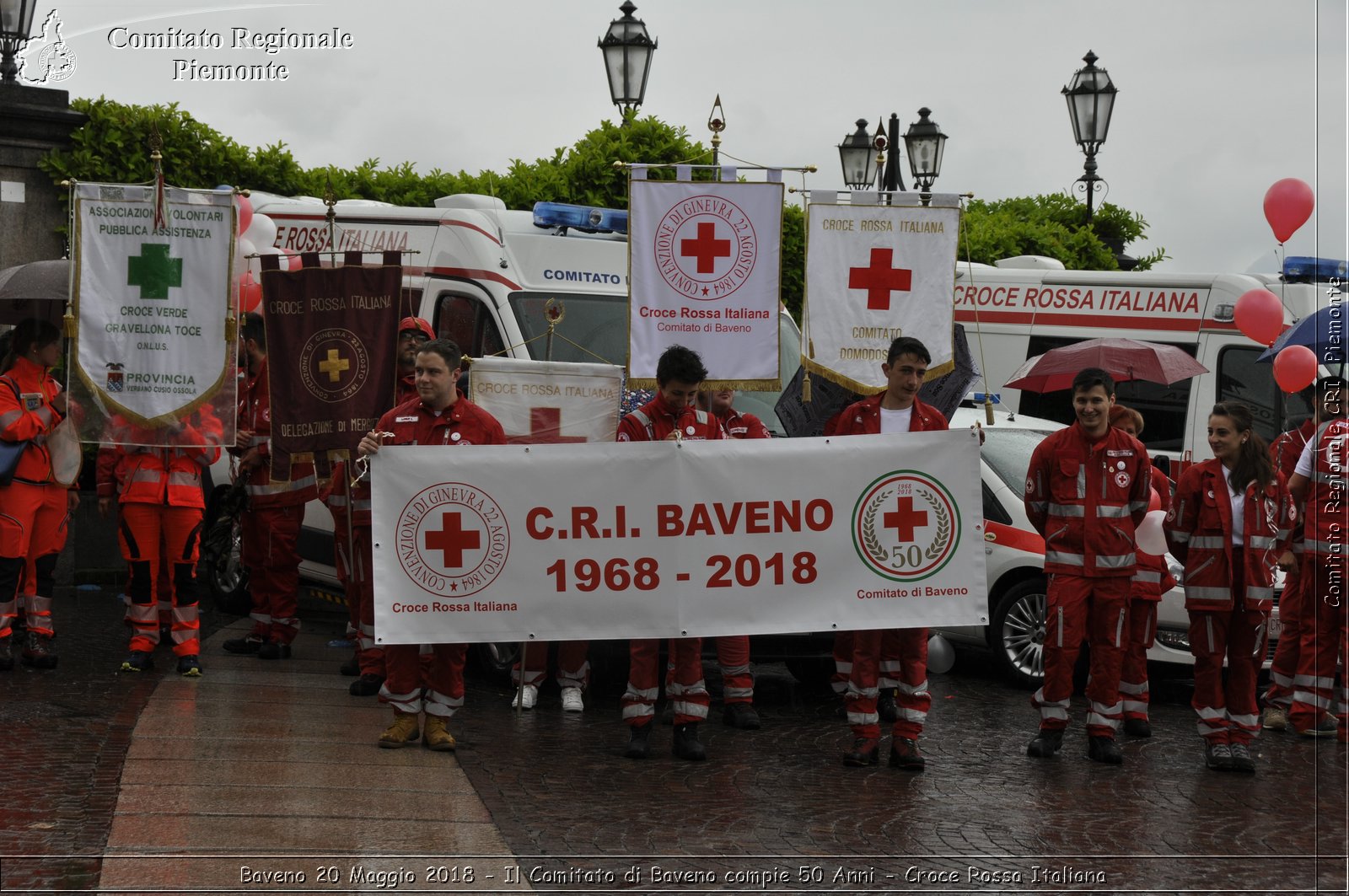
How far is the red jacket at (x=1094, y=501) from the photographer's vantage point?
8.29m

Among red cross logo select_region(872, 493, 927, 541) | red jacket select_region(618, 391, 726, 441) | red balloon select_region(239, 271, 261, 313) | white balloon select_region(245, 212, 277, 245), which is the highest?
white balloon select_region(245, 212, 277, 245)

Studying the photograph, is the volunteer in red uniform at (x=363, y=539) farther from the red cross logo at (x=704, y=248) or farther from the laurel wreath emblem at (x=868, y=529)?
the laurel wreath emblem at (x=868, y=529)

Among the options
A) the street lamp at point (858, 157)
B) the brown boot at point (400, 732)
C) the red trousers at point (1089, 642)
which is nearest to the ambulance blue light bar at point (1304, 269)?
the street lamp at point (858, 157)

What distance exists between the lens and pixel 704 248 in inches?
350

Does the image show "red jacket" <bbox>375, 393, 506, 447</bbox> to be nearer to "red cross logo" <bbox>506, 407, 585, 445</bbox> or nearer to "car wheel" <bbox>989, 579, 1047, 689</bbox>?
"red cross logo" <bbox>506, 407, 585, 445</bbox>

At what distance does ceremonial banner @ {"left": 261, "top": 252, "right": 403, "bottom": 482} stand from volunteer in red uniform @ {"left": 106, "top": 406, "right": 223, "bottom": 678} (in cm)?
75

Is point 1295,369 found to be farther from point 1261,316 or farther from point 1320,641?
point 1320,641

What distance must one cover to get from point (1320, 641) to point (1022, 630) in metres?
2.51

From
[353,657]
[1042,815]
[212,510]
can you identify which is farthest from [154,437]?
[1042,815]

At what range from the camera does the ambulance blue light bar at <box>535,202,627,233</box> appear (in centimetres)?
1148

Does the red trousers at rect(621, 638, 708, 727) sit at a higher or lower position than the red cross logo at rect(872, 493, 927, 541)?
lower

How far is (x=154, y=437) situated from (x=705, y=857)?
15.4 feet

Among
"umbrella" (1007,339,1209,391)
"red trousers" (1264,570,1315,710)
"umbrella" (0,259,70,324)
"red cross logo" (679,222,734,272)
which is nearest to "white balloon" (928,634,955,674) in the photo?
"red trousers" (1264,570,1315,710)

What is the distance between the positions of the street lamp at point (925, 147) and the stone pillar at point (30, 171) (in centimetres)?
869
